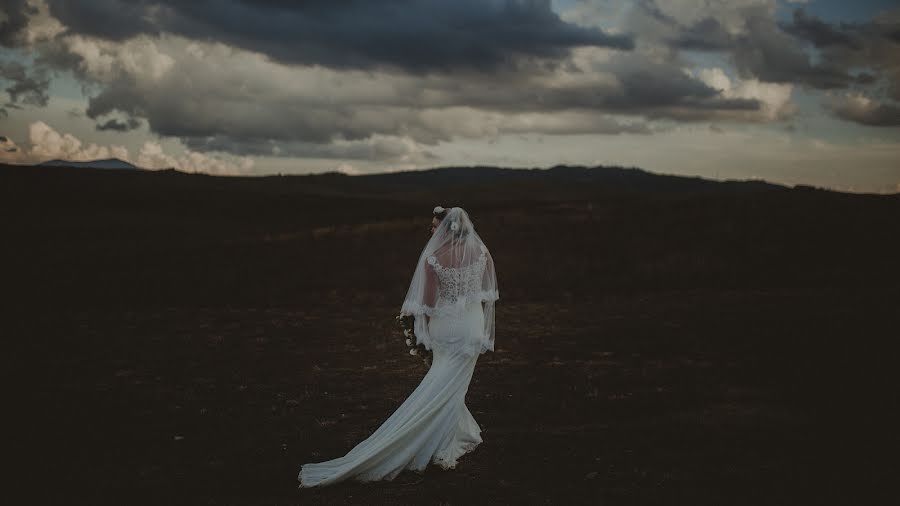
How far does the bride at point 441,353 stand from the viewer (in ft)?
23.3

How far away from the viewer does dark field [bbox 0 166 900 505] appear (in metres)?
7.34

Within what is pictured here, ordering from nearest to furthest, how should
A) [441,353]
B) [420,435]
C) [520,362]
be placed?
1. [420,435]
2. [441,353]
3. [520,362]

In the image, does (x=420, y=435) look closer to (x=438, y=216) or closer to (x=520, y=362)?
(x=438, y=216)

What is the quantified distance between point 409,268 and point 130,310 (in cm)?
1069

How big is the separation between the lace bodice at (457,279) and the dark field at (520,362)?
188cm

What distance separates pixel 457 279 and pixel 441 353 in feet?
2.71

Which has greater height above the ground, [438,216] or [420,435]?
[438,216]

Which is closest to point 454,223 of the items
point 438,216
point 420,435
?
point 438,216

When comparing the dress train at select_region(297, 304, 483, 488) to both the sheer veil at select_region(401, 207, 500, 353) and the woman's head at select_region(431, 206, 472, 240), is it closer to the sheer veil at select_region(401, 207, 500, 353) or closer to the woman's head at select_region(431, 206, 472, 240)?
the sheer veil at select_region(401, 207, 500, 353)

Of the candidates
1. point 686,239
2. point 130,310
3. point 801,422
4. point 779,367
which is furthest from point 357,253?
point 801,422

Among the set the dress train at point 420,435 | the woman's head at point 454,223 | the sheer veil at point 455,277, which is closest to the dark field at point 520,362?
the dress train at point 420,435

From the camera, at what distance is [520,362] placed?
1345cm

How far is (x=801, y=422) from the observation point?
30.0 ft

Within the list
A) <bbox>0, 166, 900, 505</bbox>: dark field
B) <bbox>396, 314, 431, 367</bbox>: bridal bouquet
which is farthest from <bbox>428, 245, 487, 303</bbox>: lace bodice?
<bbox>0, 166, 900, 505</bbox>: dark field
